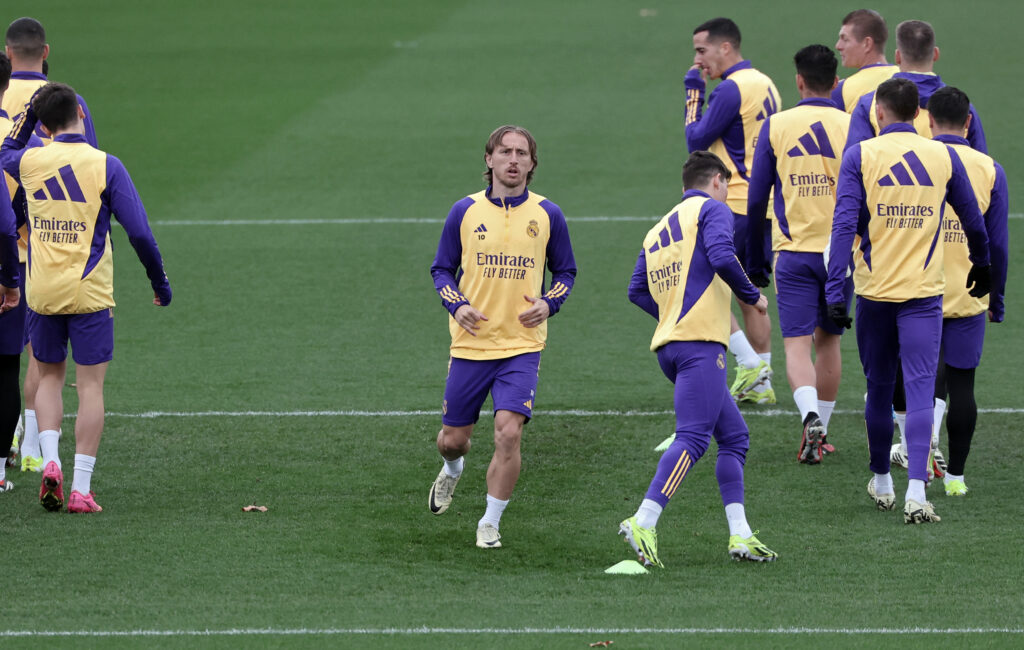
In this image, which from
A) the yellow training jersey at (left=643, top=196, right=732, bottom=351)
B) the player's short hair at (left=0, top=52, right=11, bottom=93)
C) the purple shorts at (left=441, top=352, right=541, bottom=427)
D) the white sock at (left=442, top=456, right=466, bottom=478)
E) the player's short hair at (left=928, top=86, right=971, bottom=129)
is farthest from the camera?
the player's short hair at (left=0, top=52, right=11, bottom=93)

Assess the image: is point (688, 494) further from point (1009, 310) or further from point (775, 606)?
point (1009, 310)

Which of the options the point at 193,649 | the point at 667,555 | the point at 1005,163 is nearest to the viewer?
the point at 193,649

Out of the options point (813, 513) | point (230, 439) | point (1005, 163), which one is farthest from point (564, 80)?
point (813, 513)

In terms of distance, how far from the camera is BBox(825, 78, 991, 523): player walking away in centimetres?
692

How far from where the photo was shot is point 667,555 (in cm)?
668

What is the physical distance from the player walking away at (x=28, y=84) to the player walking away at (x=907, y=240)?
419cm

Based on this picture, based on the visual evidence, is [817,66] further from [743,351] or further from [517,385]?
[517,385]

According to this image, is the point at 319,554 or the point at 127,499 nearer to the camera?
the point at 319,554

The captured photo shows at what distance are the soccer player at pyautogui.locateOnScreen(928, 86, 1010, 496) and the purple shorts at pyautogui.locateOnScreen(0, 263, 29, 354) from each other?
475 cm

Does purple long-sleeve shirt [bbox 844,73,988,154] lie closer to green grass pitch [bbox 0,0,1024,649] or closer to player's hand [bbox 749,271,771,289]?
player's hand [bbox 749,271,771,289]

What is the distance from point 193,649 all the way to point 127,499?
2440mm

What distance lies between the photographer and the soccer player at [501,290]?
22.3 feet

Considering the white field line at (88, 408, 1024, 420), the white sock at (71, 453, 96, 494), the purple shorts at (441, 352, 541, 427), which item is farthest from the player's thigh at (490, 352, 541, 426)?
the white field line at (88, 408, 1024, 420)

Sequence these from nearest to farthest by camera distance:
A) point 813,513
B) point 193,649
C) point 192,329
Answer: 1. point 193,649
2. point 813,513
3. point 192,329
